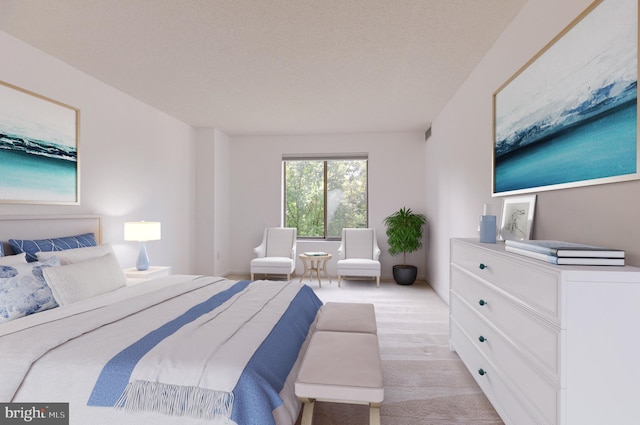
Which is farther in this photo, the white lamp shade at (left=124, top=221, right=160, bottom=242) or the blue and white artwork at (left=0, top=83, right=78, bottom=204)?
the white lamp shade at (left=124, top=221, right=160, bottom=242)

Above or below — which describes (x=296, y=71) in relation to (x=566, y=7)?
above

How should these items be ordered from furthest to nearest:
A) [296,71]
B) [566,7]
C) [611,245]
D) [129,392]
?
[296,71], [566,7], [611,245], [129,392]

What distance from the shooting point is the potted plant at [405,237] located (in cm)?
534

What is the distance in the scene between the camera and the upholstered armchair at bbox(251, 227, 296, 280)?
17.7ft

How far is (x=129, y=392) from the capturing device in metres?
1.36

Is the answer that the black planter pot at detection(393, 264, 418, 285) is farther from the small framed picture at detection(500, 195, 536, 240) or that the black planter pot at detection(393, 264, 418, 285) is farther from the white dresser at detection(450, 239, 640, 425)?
the white dresser at detection(450, 239, 640, 425)

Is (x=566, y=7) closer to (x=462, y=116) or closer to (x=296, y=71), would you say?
(x=462, y=116)

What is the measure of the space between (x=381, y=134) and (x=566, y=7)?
13.9ft

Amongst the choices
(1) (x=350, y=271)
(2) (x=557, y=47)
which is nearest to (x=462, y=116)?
(2) (x=557, y=47)

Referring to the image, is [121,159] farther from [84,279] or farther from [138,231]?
[84,279]

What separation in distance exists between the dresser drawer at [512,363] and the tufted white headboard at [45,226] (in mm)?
3617

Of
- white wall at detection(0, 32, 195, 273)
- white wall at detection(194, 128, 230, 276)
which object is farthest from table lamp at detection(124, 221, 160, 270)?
white wall at detection(194, 128, 230, 276)

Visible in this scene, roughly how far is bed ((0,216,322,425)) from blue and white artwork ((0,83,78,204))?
91 centimetres
